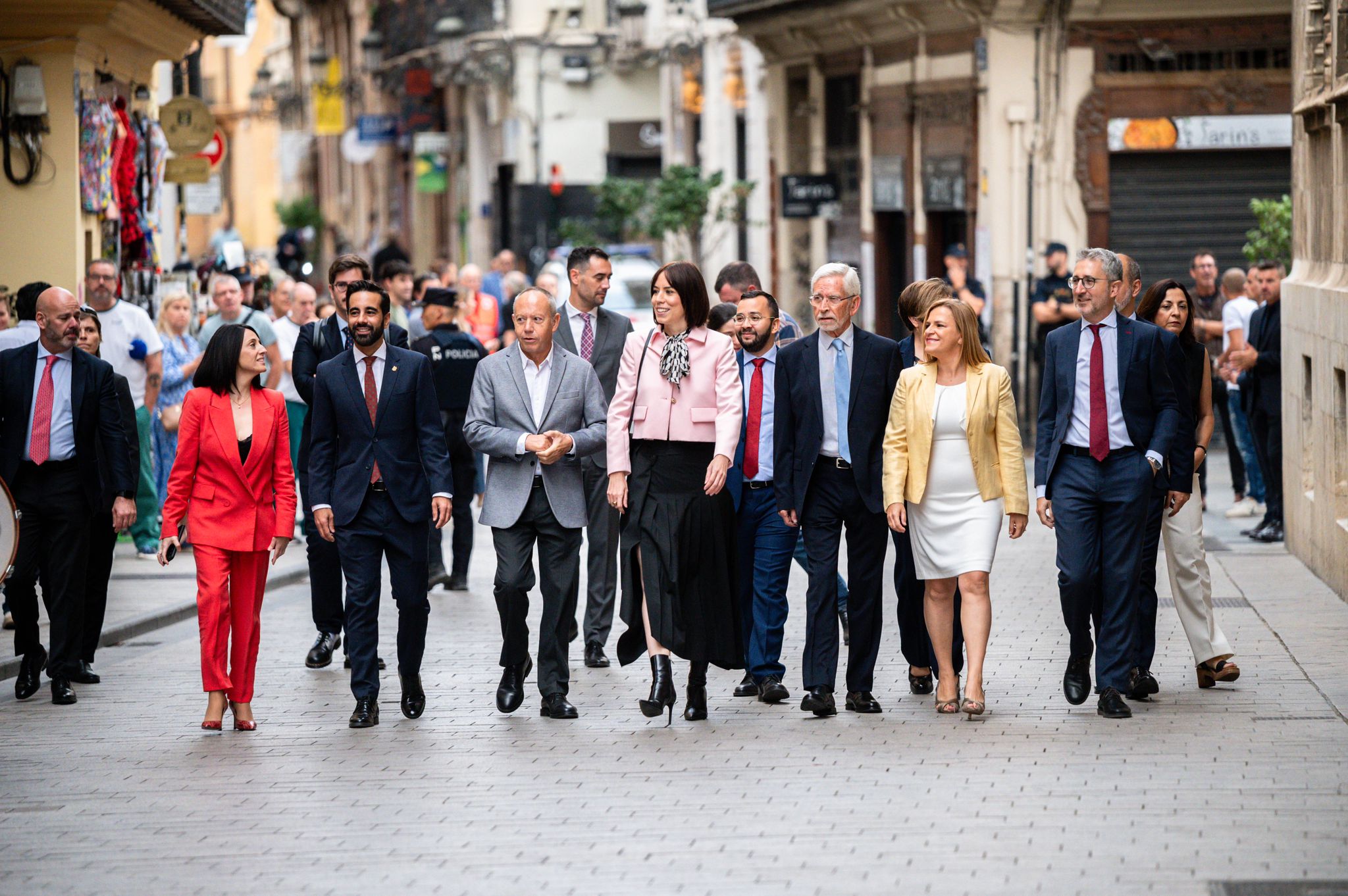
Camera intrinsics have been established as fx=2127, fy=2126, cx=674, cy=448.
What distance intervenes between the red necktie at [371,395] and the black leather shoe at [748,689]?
1920 millimetres

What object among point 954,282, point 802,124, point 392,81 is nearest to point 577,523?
point 954,282

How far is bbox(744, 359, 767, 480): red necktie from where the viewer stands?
9609 mm

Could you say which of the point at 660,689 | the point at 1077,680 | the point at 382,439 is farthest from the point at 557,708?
the point at 1077,680

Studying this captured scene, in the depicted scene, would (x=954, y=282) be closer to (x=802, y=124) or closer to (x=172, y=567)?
(x=172, y=567)

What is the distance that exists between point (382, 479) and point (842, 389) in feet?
6.69

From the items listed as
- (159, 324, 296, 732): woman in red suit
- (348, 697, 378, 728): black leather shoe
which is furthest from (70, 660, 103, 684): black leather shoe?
(348, 697, 378, 728): black leather shoe

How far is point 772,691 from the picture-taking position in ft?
31.4

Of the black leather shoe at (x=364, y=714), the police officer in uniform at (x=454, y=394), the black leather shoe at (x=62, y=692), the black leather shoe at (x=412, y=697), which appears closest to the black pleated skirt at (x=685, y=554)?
the black leather shoe at (x=412, y=697)

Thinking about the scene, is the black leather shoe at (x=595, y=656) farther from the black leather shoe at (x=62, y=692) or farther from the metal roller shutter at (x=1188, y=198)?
the metal roller shutter at (x=1188, y=198)

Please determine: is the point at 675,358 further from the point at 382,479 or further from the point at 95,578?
the point at 95,578

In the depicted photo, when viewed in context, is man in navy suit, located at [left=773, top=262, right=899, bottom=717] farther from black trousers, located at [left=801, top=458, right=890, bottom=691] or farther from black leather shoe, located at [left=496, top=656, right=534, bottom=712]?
black leather shoe, located at [left=496, top=656, right=534, bottom=712]

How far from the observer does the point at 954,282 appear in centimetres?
2030

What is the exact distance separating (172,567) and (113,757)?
257 inches

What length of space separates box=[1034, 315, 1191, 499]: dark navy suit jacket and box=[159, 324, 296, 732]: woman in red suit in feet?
10.8
